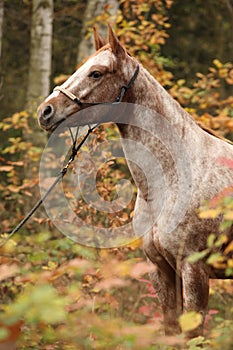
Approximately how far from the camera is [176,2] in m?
14.9

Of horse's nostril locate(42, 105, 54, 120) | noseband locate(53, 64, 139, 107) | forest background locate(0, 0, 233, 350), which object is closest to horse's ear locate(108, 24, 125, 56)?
noseband locate(53, 64, 139, 107)

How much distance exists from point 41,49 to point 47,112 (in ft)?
20.3

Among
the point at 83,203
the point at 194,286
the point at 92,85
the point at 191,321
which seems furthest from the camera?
the point at 83,203

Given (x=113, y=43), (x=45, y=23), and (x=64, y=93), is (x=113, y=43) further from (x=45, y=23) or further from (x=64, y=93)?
(x=45, y=23)

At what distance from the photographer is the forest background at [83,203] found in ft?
8.68

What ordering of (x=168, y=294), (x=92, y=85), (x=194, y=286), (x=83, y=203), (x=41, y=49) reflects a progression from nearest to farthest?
(x=194, y=286) → (x=92, y=85) → (x=168, y=294) → (x=83, y=203) → (x=41, y=49)

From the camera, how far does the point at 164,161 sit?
4281 mm

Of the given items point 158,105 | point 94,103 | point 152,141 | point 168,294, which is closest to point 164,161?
point 152,141

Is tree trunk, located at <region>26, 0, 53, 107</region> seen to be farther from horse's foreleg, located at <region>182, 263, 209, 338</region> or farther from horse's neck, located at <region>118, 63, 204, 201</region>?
horse's foreleg, located at <region>182, 263, 209, 338</region>

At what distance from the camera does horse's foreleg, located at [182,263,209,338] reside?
4.09 meters

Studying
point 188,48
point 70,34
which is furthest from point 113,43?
point 188,48

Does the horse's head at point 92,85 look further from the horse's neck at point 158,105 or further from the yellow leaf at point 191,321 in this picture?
the yellow leaf at point 191,321

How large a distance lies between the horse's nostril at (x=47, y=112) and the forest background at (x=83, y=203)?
0.74m

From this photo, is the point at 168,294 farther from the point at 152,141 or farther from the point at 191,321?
the point at 191,321
